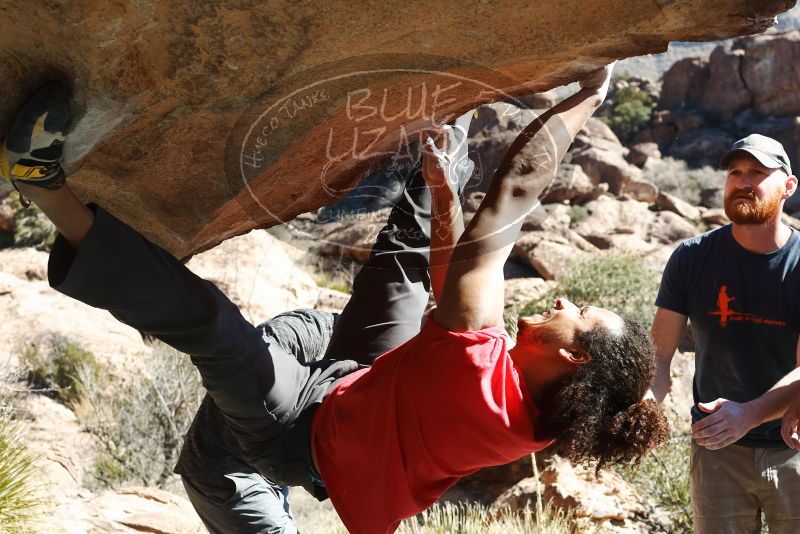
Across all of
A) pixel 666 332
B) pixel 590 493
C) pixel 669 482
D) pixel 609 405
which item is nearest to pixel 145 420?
pixel 590 493

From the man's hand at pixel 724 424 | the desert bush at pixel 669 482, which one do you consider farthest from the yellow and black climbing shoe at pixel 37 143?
the desert bush at pixel 669 482

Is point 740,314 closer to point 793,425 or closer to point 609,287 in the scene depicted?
point 793,425

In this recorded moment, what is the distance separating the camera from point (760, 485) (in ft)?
10.8

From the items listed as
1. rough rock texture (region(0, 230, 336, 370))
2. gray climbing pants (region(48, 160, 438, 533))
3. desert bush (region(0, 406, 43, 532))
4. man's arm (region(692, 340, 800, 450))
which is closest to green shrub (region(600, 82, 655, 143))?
rough rock texture (region(0, 230, 336, 370))

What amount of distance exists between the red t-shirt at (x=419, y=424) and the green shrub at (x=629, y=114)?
22.0 meters

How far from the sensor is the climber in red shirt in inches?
79.6

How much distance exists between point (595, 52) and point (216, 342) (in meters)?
1.31

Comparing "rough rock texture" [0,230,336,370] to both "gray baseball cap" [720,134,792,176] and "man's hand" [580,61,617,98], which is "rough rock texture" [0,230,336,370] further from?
"man's hand" [580,61,617,98]

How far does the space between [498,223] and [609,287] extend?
9200 millimetres

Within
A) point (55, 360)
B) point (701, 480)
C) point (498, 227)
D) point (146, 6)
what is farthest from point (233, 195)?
point (55, 360)

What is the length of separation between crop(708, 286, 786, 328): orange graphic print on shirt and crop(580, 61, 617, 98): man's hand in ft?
4.58

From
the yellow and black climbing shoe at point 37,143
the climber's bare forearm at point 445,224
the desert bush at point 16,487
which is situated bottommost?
the desert bush at point 16,487

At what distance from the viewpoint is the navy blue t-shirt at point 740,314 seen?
3.34 meters

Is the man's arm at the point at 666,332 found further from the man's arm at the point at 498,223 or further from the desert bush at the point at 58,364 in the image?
the desert bush at the point at 58,364
